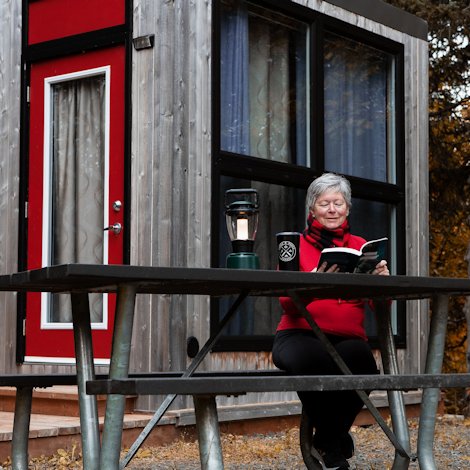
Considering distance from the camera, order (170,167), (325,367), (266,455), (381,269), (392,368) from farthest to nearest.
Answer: (170,167)
(266,455)
(392,368)
(325,367)
(381,269)

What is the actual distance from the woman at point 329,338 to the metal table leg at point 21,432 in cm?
103

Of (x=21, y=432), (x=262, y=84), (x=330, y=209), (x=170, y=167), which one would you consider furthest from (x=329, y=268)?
(x=262, y=84)

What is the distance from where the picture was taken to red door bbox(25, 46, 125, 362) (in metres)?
6.74

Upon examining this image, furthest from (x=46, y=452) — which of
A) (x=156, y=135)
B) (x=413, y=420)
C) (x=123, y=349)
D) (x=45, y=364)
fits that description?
(x=413, y=420)

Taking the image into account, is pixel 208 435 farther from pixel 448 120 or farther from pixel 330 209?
pixel 448 120

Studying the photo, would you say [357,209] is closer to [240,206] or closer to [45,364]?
[45,364]

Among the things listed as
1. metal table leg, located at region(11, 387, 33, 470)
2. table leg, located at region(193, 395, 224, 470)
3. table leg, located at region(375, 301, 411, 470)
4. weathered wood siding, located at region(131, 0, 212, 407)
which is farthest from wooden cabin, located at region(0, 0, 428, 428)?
table leg, located at region(193, 395, 224, 470)

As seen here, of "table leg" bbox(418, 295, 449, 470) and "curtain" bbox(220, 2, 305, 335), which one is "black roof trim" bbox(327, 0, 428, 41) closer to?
"curtain" bbox(220, 2, 305, 335)

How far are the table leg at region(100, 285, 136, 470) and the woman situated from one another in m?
1.19

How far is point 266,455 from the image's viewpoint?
5930 millimetres

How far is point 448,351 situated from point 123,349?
11.5m

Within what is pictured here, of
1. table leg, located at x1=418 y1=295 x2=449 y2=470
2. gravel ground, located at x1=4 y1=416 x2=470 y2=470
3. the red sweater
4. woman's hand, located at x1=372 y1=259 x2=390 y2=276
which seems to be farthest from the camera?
gravel ground, located at x1=4 y1=416 x2=470 y2=470

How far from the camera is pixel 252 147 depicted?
23.3 ft

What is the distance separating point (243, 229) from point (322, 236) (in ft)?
2.07
